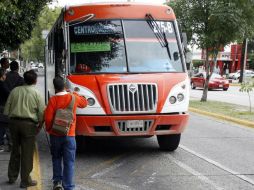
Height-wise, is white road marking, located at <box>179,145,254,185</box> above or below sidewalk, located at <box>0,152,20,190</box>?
below

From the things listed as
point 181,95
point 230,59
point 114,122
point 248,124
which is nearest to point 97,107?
point 114,122

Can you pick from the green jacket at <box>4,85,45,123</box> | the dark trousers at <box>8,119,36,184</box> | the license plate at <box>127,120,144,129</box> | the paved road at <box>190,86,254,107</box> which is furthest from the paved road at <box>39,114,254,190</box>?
the paved road at <box>190,86,254,107</box>

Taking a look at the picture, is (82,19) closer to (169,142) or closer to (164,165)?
(169,142)

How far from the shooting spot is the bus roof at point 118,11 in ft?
30.8

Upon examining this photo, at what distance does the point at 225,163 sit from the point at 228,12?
12.7m

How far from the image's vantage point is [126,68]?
9.13 meters

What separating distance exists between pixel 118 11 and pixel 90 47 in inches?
34.4

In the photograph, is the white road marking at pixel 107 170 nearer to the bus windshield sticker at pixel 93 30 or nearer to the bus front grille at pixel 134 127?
the bus front grille at pixel 134 127

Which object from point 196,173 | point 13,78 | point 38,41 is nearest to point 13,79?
point 13,78

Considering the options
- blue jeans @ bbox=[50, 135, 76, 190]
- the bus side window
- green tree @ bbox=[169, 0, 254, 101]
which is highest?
green tree @ bbox=[169, 0, 254, 101]

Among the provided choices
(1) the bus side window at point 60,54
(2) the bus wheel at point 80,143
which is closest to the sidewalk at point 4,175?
(2) the bus wheel at point 80,143

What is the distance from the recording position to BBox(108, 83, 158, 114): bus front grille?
8.51 metres

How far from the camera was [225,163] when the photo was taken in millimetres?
8617

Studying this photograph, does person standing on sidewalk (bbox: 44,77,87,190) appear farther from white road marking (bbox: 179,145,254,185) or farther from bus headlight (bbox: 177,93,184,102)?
bus headlight (bbox: 177,93,184,102)
